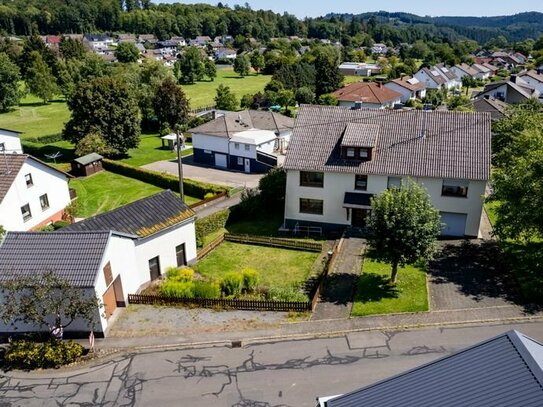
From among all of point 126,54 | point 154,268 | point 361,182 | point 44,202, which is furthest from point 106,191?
point 126,54

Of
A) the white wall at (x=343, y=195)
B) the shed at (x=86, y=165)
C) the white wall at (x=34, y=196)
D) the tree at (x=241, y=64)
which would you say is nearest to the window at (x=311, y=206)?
the white wall at (x=343, y=195)

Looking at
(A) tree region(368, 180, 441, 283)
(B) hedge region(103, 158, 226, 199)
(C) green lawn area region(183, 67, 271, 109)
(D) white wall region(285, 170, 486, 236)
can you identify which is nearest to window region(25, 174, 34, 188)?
(B) hedge region(103, 158, 226, 199)

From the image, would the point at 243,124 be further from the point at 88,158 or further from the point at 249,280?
the point at 249,280

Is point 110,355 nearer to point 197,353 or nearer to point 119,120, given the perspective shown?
point 197,353

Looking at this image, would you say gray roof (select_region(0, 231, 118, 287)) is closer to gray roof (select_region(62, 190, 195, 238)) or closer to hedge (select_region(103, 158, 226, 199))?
gray roof (select_region(62, 190, 195, 238))

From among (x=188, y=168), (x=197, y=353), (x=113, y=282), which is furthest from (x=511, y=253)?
(x=188, y=168)

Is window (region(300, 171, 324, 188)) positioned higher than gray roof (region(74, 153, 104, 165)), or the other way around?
window (region(300, 171, 324, 188))
